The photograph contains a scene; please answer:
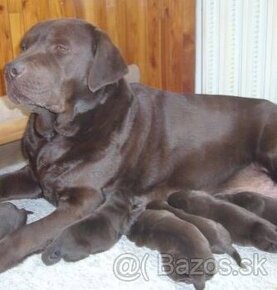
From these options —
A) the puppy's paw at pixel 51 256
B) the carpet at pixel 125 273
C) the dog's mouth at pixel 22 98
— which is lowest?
the carpet at pixel 125 273

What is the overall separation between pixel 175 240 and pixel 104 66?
2.05ft

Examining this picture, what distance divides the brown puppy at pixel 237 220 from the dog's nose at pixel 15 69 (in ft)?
2.26

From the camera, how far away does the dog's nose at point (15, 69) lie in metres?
1.75

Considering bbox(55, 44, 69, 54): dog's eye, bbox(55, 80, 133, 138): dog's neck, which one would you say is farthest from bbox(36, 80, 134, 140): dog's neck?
bbox(55, 44, 69, 54): dog's eye

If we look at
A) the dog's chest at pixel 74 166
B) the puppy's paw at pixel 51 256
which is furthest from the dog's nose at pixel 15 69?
the puppy's paw at pixel 51 256

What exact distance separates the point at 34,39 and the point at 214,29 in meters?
1.24

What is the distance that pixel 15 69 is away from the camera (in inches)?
68.9

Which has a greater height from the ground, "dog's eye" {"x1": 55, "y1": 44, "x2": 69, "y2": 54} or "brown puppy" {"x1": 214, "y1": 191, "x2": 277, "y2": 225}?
"dog's eye" {"x1": 55, "y1": 44, "x2": 69, "y2": 54}

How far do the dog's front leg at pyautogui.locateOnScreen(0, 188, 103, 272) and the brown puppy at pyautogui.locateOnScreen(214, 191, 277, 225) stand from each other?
1.55ft

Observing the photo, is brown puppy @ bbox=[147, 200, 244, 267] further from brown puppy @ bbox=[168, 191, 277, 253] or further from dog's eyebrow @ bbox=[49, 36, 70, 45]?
dog's eyebrow @ bbox=[49, 36, 70, 45]

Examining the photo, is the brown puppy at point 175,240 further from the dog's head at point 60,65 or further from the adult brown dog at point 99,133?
the dog's head at point 60,65

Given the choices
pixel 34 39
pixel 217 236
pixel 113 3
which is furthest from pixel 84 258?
pixel 113 3

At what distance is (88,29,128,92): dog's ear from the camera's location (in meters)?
1.84

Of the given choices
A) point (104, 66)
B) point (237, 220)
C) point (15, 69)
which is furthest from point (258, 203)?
point (15, 69)
